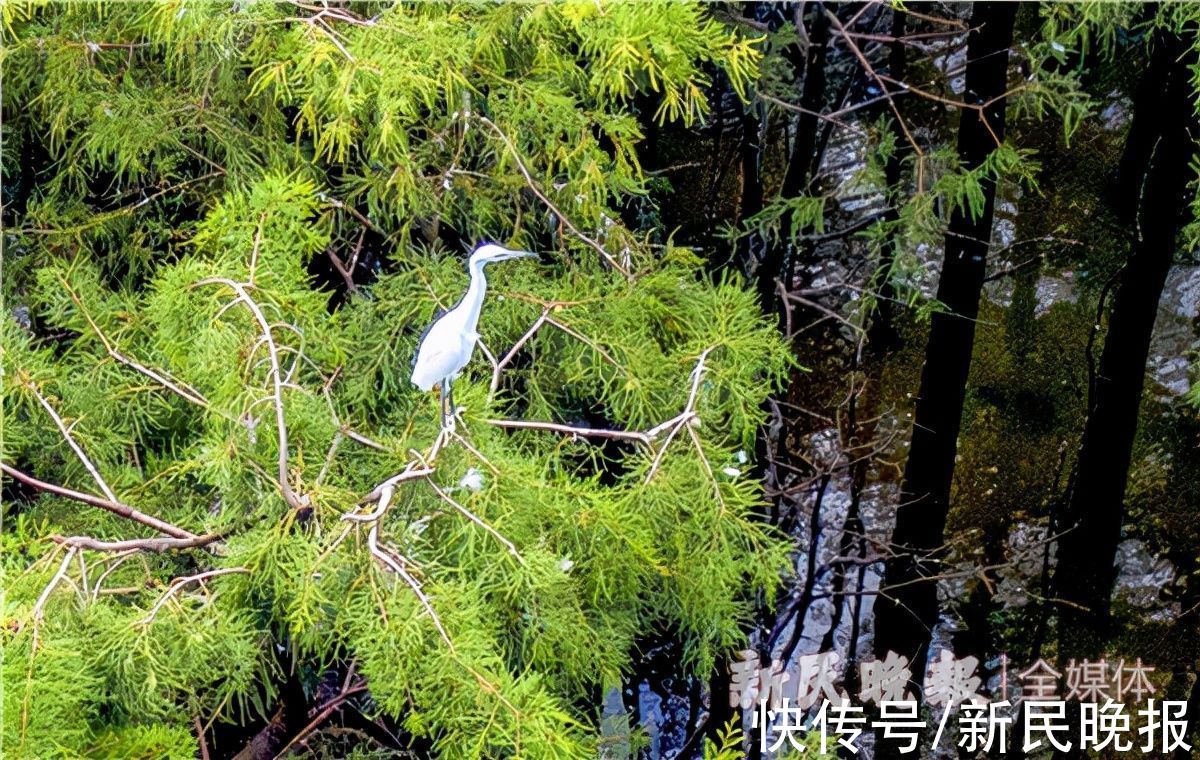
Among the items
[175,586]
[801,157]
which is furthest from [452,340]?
[801,157]

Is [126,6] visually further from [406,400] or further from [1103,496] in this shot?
[1103,496]

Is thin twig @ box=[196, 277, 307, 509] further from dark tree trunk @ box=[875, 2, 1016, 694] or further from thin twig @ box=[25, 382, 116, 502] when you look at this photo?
dark tree trunk @ box=[875, 2, 1016, 694]

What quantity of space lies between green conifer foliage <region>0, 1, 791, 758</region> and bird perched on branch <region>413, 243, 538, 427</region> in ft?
0.16

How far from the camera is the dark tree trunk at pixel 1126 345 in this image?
1325 millimetres

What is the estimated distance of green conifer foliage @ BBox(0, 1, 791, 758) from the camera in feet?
2.38

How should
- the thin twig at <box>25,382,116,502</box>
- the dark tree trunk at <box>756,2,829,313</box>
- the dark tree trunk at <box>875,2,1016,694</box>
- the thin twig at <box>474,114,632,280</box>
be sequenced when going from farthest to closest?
the dark tree trunk at <box>875,2,1016,694</box> < the dark tree trunk at <box>756,2,829,313</box> < the thin twig at <box>474,114,632,280</box> < the thin twig at <box>25,382,116,502</box>

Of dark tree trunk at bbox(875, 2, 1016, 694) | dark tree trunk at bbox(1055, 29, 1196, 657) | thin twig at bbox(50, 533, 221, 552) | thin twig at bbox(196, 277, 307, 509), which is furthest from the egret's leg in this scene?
dark tree trunk at bbox(1055, 29, 1196, 657)

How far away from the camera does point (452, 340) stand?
72cm

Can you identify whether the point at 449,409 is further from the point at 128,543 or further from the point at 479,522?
the point at 128,543

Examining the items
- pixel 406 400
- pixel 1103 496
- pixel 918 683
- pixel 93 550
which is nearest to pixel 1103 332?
pixel 1103 496

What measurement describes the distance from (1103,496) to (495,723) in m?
1.05

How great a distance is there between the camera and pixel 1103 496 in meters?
1.40

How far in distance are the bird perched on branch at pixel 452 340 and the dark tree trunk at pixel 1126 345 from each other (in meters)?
1.00

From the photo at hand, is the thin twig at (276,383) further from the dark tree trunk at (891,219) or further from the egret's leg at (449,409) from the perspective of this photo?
the dark tree trunk at (891,219)
